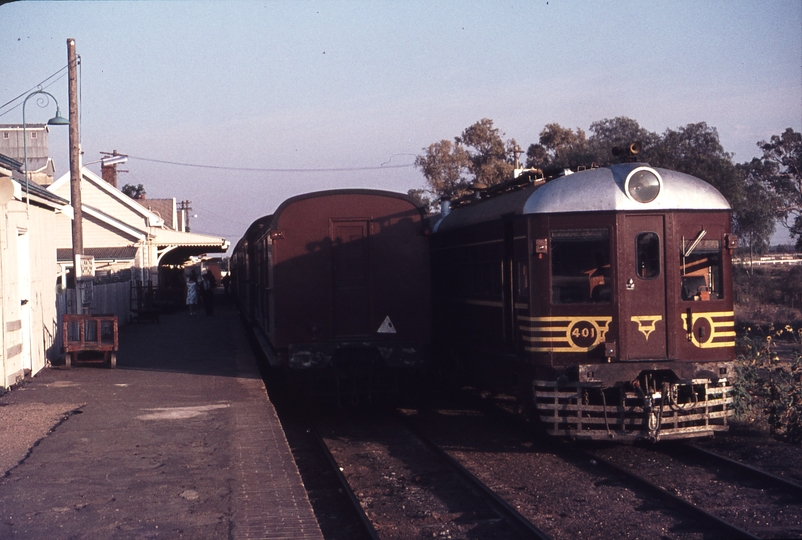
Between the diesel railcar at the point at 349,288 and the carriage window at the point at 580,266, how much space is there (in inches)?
115

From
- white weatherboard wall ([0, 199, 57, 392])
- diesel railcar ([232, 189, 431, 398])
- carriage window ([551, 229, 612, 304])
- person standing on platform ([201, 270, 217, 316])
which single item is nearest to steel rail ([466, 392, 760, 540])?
carriage window ([551, 229, 612, 304])

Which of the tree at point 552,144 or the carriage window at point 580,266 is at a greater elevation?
the tree at point 552,144

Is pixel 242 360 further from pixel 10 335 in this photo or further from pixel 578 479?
pixel 578 479

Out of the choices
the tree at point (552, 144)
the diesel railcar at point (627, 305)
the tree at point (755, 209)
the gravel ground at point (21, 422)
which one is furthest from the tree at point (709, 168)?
the gravel ground at point (21, 422)

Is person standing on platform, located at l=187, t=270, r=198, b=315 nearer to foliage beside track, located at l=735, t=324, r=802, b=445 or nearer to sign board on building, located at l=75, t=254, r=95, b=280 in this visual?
sign board on building, located at l=75, t=254, r=95, b=280

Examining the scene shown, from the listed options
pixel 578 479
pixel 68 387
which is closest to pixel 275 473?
pixel 578 479

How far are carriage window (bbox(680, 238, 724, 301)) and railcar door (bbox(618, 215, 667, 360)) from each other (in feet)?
0.89

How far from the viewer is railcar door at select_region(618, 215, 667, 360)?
8.80 meters

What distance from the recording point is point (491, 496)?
7.24 meters

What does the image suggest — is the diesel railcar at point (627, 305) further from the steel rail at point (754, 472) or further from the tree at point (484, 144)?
→ the tree at point (484, 144)

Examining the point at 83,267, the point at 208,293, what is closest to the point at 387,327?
the point at 83,267

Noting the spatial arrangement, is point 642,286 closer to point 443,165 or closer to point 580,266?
point 580,266

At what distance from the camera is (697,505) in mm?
6934

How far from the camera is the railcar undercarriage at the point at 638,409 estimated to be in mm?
8586
